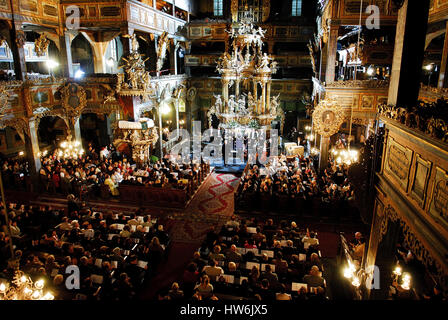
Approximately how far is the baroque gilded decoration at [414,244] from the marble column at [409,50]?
1.81 m

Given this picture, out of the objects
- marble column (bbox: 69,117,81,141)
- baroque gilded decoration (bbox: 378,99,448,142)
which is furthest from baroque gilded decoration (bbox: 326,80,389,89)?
marble column (bbox: 69,117,81,141)

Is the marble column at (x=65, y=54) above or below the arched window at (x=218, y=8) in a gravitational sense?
below

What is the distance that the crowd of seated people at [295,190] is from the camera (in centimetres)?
1319

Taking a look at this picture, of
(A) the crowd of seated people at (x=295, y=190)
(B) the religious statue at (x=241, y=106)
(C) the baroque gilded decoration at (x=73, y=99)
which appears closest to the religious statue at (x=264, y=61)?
(B) the religious statue at (x=241, y=106)

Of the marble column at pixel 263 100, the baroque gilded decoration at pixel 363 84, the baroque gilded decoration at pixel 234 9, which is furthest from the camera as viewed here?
the baroque gilded decoration at pixel 234 9

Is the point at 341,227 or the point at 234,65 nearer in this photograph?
the point at 341,227

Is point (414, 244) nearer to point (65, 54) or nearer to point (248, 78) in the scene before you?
point (248, 78)

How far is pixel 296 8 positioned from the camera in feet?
81.3

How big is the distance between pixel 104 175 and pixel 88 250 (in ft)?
24.5

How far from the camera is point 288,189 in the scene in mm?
14016

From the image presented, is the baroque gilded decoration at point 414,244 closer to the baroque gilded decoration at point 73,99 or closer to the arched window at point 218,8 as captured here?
the baroque gilded decoration at point 73,99

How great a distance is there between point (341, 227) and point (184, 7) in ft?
65.5
